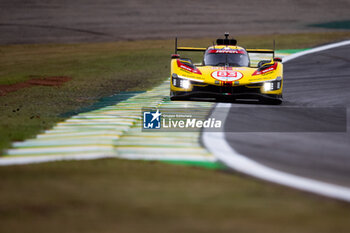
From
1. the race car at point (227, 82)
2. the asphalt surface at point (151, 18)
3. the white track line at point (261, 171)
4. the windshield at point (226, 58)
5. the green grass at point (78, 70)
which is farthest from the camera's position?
the asphalt surface at point (151, 18)

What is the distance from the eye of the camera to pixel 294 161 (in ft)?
22.2

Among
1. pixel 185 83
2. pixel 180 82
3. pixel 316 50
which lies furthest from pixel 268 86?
pixel 316 50

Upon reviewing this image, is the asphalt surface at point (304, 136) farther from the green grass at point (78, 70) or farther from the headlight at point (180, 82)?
the green grass at point (78, 70)

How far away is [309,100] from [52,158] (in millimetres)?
7453

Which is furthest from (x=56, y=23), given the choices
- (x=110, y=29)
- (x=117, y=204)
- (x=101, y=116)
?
(x=117, y=204)

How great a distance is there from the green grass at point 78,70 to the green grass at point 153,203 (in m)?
2.29

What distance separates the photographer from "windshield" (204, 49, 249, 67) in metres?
13.2

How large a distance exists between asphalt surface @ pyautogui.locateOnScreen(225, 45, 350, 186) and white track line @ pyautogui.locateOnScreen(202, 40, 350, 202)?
0.49 ft

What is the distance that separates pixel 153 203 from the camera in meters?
5.09

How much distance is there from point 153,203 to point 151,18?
37.8 m

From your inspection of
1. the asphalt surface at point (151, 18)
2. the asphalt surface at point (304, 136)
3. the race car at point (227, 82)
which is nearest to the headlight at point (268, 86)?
the race car at point (227, 82)

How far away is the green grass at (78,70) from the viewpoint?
11.4 metres

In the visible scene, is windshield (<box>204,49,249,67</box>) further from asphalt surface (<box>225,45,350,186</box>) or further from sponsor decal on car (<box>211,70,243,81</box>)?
asphalt surface (<box>225,45,350,186</box>)

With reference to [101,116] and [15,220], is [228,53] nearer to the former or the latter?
[101,116]
